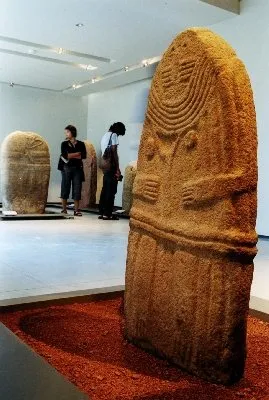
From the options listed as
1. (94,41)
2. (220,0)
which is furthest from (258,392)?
(94,41)

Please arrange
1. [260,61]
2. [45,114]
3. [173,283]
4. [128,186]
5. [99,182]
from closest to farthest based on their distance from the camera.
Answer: [173,283]
[260,61]
[128,186]
[99,182]
[45,114]

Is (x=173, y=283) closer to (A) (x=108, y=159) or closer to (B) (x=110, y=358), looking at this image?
(B) (x=110, y=358)

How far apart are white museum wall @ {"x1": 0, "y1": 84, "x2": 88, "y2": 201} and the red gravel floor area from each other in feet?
37.3

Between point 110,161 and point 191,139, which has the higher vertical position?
point 191,139

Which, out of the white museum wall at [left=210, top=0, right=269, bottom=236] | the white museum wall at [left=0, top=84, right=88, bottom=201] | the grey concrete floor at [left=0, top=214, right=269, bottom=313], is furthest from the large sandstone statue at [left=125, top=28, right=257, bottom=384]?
the white museum wall at [left=0, top=84, right=88, bottom=201]

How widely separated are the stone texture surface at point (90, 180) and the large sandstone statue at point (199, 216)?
33.7ft

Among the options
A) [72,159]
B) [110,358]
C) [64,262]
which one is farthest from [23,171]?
[110,358]

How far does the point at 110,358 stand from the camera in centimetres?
266

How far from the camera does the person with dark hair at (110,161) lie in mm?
9258

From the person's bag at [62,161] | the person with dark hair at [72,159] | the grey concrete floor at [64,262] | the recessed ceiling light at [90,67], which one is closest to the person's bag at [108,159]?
the person with dark hair at [72,159]

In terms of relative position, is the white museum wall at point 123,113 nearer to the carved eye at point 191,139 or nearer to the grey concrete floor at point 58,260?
the grey concrete floor at point 58,260

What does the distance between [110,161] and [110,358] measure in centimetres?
696

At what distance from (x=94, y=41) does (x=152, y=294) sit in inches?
310

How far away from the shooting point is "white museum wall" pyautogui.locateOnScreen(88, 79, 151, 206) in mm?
12648
